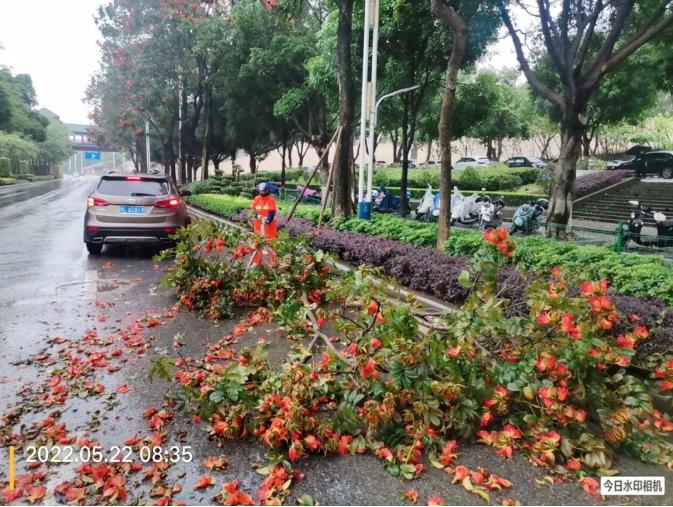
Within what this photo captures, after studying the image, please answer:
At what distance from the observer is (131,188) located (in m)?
9.33

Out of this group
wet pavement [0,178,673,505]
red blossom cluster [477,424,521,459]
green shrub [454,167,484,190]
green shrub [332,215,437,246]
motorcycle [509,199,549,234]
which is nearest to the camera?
wet pavement [0,178,673,505]

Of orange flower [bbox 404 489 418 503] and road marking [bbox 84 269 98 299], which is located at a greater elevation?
road marking [bbox 84 269 98 299]

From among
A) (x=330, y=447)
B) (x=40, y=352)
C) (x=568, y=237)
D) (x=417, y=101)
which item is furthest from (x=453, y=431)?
(x=417, y=101)

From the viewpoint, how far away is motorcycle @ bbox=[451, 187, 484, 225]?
50.1 feet

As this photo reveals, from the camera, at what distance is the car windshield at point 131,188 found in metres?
9.24

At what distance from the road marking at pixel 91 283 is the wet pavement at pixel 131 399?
0.05 feet

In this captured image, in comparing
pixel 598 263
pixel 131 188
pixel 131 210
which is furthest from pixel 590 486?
pixel 131 188

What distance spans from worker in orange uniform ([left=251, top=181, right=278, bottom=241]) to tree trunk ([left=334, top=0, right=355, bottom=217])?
10.7ft

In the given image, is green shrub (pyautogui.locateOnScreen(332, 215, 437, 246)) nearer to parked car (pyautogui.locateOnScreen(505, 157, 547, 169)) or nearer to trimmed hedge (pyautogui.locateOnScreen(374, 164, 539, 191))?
trimmed hedge (pyautogui.locateOnScreen(374, 164, 539, 191))

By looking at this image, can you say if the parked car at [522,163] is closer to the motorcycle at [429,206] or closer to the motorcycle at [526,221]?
the motorcycle at [429,206]

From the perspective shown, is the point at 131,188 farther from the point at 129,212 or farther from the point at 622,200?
the point at 622,200

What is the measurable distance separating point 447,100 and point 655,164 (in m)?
22.7

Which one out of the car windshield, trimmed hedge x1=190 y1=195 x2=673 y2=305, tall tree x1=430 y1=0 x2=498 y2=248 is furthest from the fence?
tall tree x1=430 y1=0 x2=498 y2=248

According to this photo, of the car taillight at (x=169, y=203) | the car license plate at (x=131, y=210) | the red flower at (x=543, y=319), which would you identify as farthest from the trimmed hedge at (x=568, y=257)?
the car license plate at (x=131, y=210)
